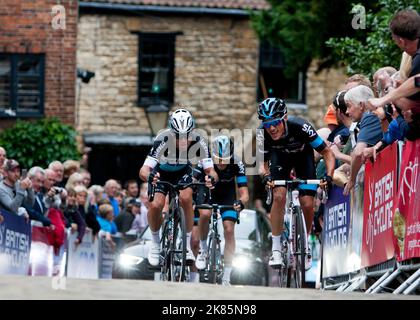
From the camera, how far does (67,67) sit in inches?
1388

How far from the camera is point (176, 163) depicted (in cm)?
1537

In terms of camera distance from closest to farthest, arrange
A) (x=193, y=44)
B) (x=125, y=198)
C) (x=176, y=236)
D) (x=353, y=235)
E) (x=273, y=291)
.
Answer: (x=273, y=291) < (x=353, y=235) < (x=176, y=236) < (x=125, y=198) < (x=193, y=44)

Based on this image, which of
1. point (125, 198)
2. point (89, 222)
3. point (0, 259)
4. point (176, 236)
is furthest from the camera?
point (125, 198)

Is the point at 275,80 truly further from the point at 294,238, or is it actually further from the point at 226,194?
the point at 294,238

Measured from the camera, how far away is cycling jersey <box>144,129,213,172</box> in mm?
15070

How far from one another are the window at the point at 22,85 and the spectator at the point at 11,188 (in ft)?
59.4

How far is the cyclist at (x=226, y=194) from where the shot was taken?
54.5 feet

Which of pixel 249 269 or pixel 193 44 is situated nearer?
pixel 249 269

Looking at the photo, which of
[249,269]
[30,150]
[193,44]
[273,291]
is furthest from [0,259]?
[193,44]

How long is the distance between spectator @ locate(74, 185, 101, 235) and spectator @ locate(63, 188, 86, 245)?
0.17m

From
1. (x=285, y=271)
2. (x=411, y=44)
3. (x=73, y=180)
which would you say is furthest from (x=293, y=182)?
(x=73, y=180)

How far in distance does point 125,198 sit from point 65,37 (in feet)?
29.8
